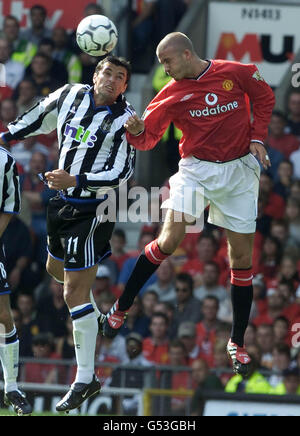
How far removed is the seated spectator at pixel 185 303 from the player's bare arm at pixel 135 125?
4.70 m

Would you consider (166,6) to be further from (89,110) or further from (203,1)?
(89,110)

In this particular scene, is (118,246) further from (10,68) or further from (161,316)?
(10,68)

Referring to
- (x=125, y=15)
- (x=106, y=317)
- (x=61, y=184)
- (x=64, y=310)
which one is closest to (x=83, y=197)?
(x=61, y=184)

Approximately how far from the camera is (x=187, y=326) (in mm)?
14117

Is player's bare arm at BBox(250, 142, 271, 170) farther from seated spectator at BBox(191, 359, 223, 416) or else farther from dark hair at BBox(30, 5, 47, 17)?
dark hair at BBox(30, 5, 47, 17)

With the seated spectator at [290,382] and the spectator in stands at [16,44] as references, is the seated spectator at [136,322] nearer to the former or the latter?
the seated spectator at [290,382]

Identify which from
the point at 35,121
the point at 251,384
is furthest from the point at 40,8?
the point at 35,121

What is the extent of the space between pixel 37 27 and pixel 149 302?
4.92 m

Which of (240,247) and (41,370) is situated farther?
(41,370)

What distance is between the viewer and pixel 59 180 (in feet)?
32.1

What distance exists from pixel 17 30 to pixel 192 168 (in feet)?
25.3

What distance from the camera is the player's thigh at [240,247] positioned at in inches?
405

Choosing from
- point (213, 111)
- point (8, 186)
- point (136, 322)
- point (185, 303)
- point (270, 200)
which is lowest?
point (136, 322)

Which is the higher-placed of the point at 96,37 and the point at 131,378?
the point at 96,37
